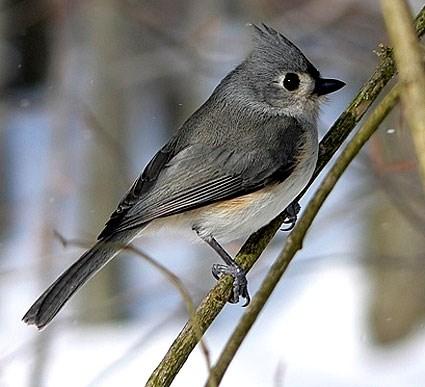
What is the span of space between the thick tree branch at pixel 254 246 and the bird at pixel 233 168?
0.30 ft

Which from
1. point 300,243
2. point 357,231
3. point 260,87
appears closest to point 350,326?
point 357,231

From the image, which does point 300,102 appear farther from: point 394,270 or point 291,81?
point 394,270

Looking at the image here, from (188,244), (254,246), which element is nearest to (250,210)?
(254,246)

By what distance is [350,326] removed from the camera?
519cm

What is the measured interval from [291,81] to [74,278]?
84cm

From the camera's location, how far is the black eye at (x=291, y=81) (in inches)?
105

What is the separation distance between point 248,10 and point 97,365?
7.31 feet

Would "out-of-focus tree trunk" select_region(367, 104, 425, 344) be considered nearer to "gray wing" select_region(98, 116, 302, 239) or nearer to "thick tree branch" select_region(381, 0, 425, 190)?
"gray wing" select_region(98, 116, 302, 239)

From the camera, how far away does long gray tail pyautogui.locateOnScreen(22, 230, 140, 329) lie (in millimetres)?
2352

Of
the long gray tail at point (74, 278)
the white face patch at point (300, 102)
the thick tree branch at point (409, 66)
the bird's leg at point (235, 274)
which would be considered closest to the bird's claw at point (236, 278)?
the bird's leg at point (235, 274)

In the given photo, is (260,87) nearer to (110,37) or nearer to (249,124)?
(249,124)

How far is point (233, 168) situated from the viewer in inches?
100

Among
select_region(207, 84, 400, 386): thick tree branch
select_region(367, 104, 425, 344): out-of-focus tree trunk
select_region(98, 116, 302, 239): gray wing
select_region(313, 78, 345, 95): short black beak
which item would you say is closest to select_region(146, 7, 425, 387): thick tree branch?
select_region(98, 116, 302, 239): gray wing

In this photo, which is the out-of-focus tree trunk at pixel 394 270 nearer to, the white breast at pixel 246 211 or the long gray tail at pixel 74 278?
the white breast at pixel 246 211
